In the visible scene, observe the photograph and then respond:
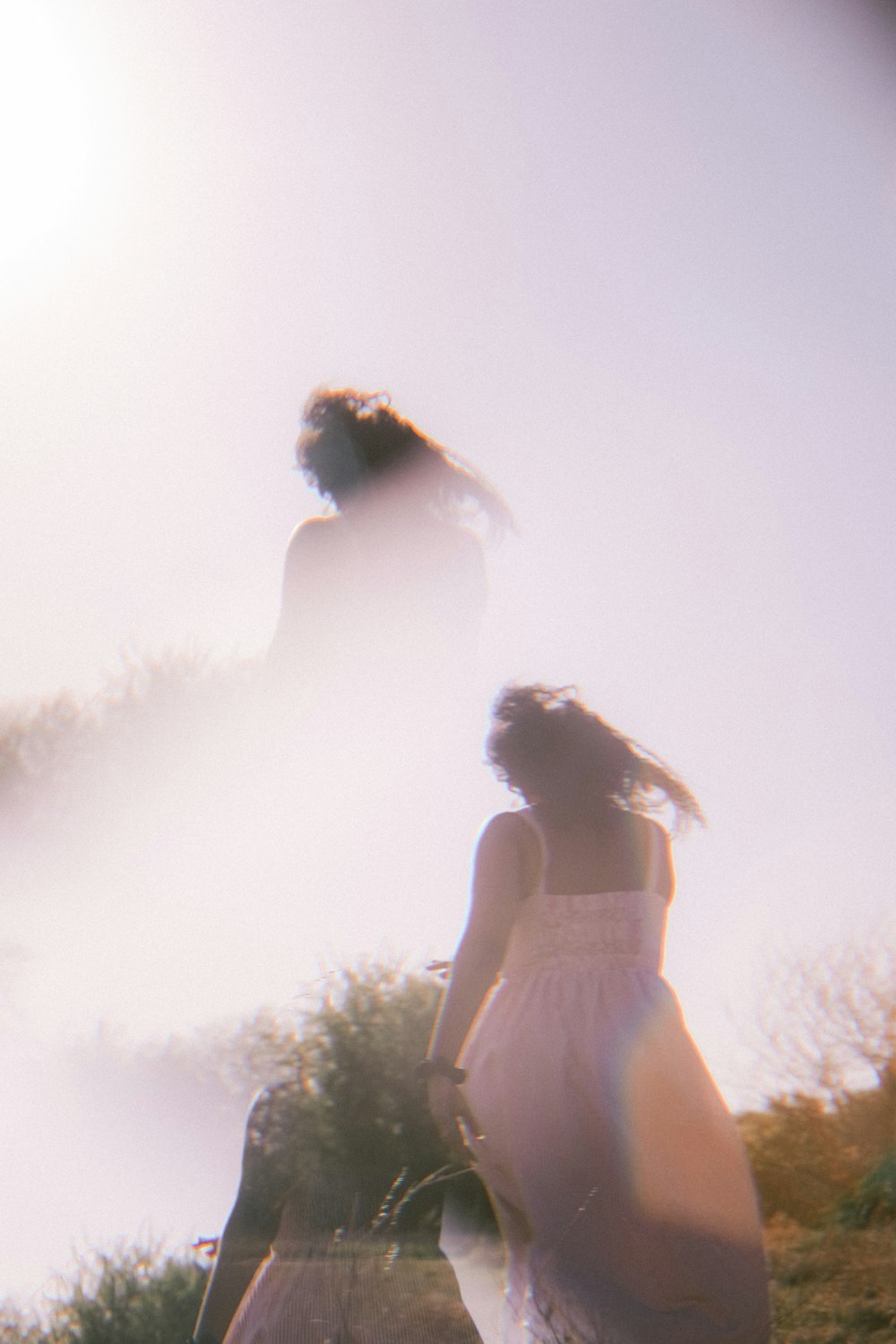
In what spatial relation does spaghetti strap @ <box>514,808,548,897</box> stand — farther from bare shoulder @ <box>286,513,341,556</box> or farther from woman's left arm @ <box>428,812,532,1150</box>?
bare shoulder @ <box>286,513,341,556</box>

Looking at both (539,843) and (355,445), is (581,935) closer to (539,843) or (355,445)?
(539,843)

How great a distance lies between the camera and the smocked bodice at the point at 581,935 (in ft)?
7.82

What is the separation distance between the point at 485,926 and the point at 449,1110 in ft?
1.41

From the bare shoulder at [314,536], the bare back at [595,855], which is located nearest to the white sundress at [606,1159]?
the bare back at [595,855]

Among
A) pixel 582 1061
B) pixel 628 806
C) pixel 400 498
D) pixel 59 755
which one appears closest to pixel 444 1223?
pixel 582 1061

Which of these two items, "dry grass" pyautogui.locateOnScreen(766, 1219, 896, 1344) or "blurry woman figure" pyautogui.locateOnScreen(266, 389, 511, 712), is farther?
"dry grass" pyautogui.locateOnScreen(766, 1219, 896, 1344)

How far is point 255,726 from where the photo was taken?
2.26 m

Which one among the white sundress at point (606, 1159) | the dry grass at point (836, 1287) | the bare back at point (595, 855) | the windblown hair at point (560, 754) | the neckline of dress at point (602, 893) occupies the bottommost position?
the dry grass at point (836, 1287)

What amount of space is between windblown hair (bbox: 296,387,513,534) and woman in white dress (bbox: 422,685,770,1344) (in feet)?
2.10

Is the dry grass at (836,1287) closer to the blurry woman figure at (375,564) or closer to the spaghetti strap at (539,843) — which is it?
the spaghetti strap at (539,843)

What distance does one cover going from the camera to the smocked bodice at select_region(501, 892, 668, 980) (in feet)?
7.82

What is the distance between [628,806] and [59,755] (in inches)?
53.9

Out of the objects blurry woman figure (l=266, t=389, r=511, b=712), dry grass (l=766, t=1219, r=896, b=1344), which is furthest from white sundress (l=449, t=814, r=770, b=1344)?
dry grass (l=766, t=1219, r=896, b=1344)

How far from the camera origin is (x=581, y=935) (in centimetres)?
240
